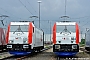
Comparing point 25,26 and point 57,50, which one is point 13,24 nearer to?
point 25,26

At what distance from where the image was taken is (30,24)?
→ 27422 millimetres

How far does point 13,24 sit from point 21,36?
1.60 meters

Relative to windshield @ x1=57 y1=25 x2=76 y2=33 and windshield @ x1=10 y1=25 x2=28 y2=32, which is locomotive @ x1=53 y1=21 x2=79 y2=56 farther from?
windshield @ x1=10 y1=25 x2=28 y2=32

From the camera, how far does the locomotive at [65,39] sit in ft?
82.2

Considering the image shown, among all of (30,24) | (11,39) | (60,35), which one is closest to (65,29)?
(60,35)

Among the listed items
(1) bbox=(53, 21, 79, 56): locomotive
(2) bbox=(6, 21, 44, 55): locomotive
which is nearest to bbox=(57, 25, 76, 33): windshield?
(1) bbox=(53, 21, 79, 56): locomotive

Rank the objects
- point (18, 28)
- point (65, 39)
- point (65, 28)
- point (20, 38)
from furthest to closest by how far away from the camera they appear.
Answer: point (18, 28) → point (20, 38) → point (65, 28) → point (65, 39)

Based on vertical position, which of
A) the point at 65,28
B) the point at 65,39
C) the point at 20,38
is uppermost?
the point at 65,28

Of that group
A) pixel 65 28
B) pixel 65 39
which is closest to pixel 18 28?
pixel 65 28

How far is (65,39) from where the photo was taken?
25484 millimetres

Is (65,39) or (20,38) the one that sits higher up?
(20,38)

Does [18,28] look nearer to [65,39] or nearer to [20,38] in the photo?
[20,38]

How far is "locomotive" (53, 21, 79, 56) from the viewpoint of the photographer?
987 inches

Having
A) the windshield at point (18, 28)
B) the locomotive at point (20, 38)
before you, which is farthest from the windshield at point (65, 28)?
the windshield at point (18, 28)
